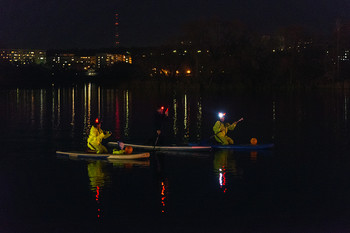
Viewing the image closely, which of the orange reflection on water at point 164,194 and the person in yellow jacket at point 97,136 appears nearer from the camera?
the orange reflection on water at point 164,194

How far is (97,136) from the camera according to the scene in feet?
74.9

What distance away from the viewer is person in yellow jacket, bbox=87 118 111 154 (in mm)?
22622

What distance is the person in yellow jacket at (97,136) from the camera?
22.6 meters

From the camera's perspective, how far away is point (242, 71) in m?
87.9

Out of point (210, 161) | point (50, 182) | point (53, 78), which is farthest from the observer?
point (53, 78)

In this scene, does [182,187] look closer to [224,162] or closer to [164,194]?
[164,194]

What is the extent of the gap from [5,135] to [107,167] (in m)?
13.1

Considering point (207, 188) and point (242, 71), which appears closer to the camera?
point (207, 188)

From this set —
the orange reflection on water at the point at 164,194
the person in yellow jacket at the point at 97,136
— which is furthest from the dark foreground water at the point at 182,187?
the person in yellow jacket at the point at 97,136

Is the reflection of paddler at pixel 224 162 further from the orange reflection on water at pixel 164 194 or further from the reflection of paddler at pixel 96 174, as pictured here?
the reflection of paddler at pixel 96 174

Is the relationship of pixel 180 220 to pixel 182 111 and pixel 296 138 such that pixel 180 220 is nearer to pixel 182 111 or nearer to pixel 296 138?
pixel 296 138

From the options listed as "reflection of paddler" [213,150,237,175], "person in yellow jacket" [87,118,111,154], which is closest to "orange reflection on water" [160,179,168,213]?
"reflection of paddler" [213,150,237,175]

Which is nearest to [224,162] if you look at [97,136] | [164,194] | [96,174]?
[97,136]

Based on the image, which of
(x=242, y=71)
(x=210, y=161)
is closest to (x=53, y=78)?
(x=242, y=71)
